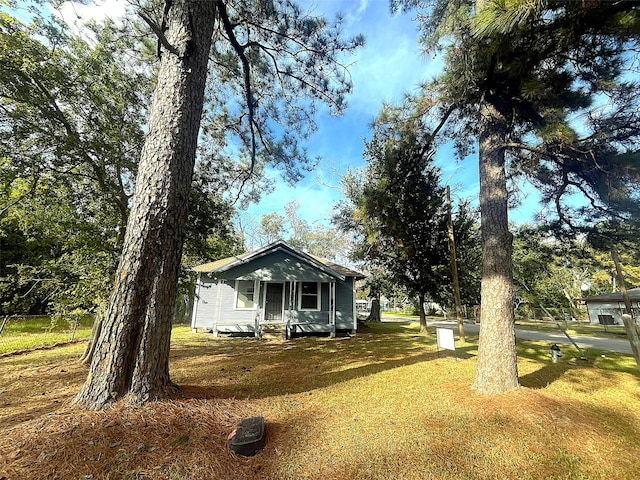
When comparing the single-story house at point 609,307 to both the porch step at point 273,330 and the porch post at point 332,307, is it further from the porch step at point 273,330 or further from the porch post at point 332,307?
the porch step at point 273,330

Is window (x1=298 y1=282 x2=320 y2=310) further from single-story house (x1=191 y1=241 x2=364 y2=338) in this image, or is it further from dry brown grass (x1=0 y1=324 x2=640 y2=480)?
dry brown grass (x1=0 y1=324 x2=640 y2=480)

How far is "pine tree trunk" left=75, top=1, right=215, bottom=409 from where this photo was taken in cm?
294

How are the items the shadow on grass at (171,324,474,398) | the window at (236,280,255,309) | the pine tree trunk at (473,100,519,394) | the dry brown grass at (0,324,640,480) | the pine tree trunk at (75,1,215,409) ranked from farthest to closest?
the window at (236,280,255,309) < the shadow on grass at (171,324,474,398) < the pine tree trunk at (473,100,519,394) < the pine tree trunk at (75,1,215,409) < the dry brown grass at (0,324,640,480)

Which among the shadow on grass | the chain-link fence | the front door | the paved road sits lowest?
the paved road

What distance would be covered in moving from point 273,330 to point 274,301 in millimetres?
1806

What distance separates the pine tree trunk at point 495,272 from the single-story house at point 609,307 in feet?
80.5

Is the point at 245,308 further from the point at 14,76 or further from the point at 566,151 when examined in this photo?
the point at 566,151

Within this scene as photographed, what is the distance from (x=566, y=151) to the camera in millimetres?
4801

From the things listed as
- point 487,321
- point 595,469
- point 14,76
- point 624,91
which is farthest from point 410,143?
point 14,76

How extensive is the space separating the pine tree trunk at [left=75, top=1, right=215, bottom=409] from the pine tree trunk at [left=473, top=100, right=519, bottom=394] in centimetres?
471

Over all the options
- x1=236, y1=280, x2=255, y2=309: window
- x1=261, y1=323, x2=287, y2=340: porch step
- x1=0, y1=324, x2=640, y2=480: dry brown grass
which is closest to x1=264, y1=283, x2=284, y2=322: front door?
x1=236, y1=280, x2=255, y2=309: window

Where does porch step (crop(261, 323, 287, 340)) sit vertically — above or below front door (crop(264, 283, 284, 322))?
below

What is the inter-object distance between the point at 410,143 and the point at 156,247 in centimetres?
631

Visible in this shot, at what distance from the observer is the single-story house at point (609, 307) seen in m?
20.4
